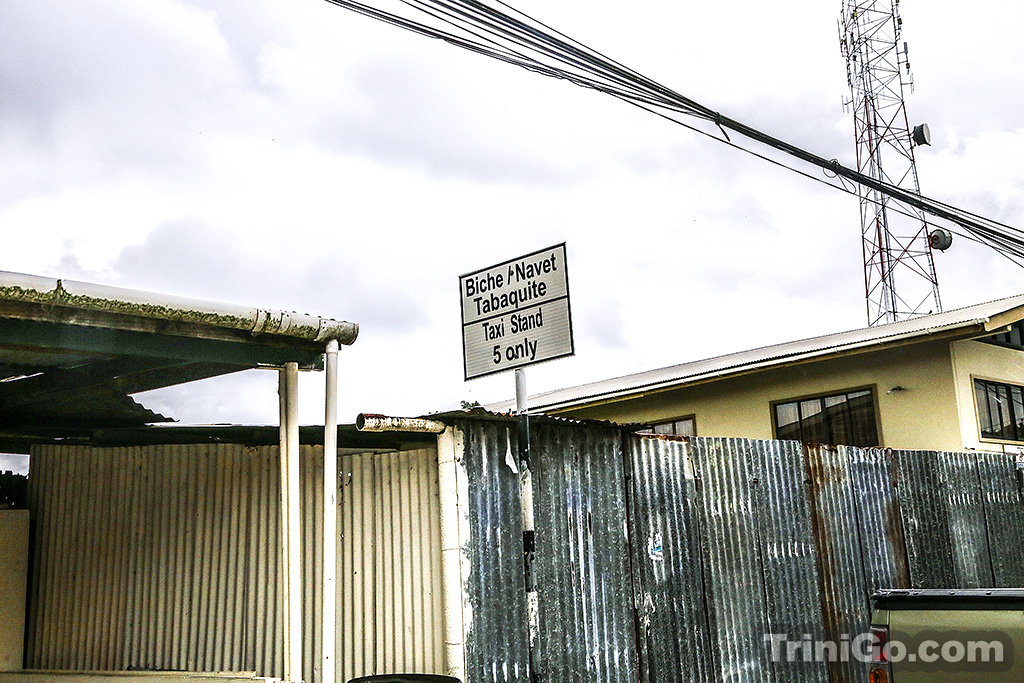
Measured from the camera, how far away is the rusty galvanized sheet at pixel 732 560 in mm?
8758

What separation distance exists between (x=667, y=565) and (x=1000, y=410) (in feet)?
33.6

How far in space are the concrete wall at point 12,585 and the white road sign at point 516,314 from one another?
14.9 ft

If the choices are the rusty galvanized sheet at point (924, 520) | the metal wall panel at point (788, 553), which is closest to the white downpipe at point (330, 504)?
the metal wall panel at point (788, 553)

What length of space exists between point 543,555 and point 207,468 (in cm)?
282

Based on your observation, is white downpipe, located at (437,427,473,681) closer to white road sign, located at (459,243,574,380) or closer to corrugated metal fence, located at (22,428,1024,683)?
corrugated metal fence, located at (22,428,1024,683)

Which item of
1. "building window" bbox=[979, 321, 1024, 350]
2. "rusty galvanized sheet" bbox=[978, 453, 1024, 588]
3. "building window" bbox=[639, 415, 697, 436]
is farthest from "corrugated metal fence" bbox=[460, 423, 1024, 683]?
"building window" bbox=[639, 415, 697, 436]

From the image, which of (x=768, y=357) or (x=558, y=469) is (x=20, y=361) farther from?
(x=768, y=357)

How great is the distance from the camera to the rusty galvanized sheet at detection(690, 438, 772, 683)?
28.7ft

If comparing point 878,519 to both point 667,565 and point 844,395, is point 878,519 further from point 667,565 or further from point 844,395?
point 844,395

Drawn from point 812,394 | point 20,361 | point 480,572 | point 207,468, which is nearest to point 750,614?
point 480,572

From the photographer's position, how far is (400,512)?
7027 millimetres

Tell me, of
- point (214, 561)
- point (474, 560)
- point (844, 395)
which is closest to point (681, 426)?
point (844, 395)

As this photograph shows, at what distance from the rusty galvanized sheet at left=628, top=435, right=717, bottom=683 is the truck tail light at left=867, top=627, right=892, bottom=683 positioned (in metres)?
1.92

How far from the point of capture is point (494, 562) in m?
7.03
